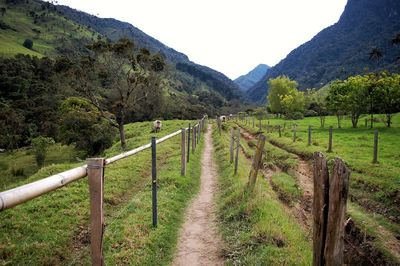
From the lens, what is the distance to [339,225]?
3.48 metres

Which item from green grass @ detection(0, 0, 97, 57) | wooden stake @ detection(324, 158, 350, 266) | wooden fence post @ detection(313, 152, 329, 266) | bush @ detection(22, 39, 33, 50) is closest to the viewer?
wooden stake @ detection(324, 158, 350, 266)

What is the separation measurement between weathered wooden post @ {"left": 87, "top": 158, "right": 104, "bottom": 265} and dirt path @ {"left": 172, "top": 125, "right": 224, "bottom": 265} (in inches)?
118

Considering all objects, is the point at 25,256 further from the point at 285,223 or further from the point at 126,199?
the point at 285,223

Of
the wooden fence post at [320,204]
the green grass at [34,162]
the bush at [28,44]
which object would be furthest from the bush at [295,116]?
the bush at [28,44]

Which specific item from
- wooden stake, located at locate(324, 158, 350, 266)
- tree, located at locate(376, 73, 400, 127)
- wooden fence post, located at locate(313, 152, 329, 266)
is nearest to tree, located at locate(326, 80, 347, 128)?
A: tree, located at locate(376, 73, 400, 127)

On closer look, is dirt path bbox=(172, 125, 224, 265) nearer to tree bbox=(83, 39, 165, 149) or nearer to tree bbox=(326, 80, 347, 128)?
tree bbox=(83, 39, 165, 149)

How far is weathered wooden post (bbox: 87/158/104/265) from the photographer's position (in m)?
3.65

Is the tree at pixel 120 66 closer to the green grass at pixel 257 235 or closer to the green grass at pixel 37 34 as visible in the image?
the green grass at pixel 257 235

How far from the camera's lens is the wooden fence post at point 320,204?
3635 millimetres

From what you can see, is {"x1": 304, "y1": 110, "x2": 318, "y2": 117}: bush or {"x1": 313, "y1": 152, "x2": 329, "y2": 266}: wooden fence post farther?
{"x1": 304, "y1": 110, "x2": 318, "y2": 117}: bush

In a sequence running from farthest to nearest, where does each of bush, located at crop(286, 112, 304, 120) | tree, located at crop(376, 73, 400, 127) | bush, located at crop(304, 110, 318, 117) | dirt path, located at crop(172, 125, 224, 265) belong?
bush, located at crop(304, 110, 318, 117) < bush, located at crop(286, 112, 304, 120) < tree, located at crop(376, 73, 400, 127) < dirt path, located at crop(172, 125, 224, 265)

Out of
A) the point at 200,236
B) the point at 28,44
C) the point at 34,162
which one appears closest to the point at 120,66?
the point at 34,162

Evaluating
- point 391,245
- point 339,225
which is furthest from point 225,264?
point 391,245

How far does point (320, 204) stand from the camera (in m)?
3.70
